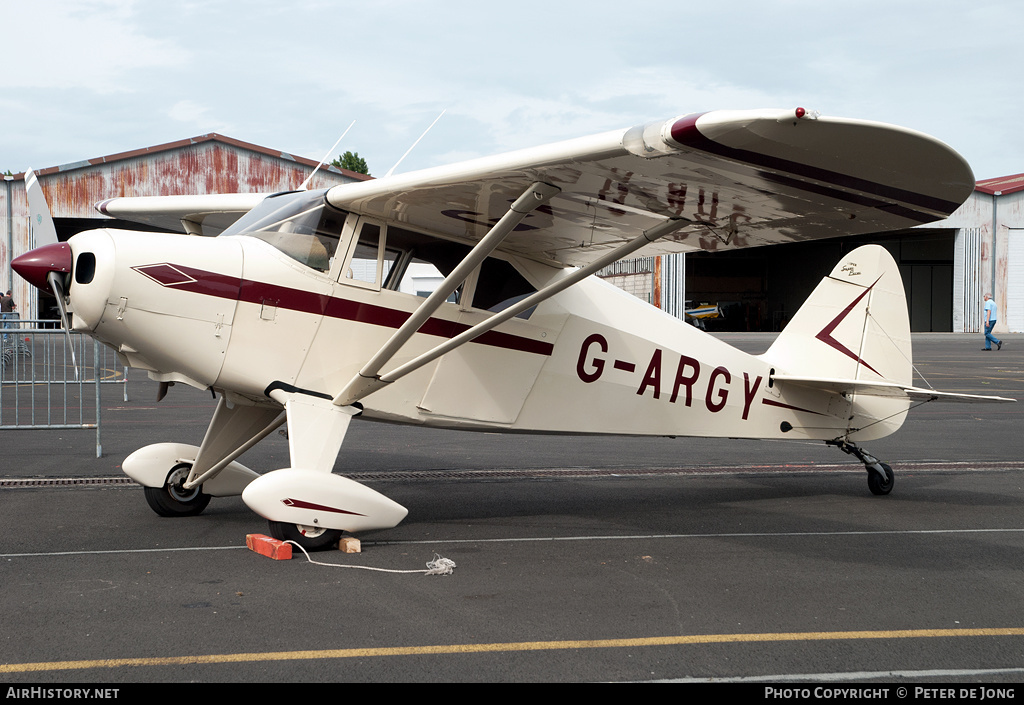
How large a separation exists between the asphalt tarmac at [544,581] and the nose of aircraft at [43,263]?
1755mm

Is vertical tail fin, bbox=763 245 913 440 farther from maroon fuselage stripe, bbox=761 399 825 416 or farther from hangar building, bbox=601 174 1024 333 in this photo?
hangar building, bbox=601 174 1024 333

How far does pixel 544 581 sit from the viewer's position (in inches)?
201

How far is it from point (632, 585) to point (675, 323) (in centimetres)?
306

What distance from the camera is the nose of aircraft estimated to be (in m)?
5.03

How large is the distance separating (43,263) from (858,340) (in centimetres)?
700

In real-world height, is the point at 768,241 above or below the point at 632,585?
above

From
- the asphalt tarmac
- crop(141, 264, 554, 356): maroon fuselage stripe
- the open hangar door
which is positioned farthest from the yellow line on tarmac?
the open hangar door

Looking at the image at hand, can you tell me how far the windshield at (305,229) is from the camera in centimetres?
589

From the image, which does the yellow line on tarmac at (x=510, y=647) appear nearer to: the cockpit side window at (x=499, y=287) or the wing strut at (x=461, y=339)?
the wing strut at (x=461, y=339)

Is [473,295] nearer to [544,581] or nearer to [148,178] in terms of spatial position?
[544,581]

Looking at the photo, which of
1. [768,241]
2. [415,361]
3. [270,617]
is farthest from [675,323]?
[270,617]

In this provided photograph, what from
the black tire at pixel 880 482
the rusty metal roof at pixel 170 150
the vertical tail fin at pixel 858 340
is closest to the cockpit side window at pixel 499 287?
the vertical tail fin at pixel 858 340

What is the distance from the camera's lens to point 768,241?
6223 mm
